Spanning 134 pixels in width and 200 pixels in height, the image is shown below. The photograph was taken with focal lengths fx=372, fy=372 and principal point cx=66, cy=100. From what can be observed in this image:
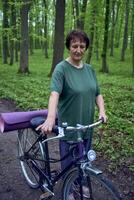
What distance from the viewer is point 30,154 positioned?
17.4ft

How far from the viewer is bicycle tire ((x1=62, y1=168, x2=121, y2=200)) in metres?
3.78

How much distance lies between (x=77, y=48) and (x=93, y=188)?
1.58m

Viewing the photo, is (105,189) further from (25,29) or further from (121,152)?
(25,29)

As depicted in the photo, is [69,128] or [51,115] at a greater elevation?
[51,115]

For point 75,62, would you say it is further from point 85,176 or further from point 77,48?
point 85,176

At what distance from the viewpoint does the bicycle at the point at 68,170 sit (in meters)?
3.90

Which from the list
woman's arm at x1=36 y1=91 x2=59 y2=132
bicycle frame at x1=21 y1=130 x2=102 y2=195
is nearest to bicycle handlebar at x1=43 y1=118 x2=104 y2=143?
woman's arm at x1=36 y1=91 x2=59 y2=132

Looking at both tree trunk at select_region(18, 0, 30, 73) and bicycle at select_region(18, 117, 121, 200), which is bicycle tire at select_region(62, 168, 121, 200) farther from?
tree trunk at select_region(18, 0, 30, 73)

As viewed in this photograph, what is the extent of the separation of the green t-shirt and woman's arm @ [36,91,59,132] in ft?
0.27

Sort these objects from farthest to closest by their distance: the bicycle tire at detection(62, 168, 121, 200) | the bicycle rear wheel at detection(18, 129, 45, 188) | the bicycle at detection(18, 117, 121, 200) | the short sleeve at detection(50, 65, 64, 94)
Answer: the bicycle rear wheel at detection(18, 129, 45, 188) → the short sleeve at detection(50, 65, 64, 94) → the bicycle at detection(18, 117, 121, 200) → the bicycle tire at detection(62, 168, 121, 200)

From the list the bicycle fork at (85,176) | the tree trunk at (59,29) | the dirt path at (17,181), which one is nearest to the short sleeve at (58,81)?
the bicycle fork at (85,176)

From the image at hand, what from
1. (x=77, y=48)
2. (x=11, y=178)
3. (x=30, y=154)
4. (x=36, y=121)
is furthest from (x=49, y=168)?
(x=77, y=48)

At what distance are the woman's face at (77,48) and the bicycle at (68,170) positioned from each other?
80cm

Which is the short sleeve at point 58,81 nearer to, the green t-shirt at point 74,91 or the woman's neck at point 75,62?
the green t-shirt at point 74,91
